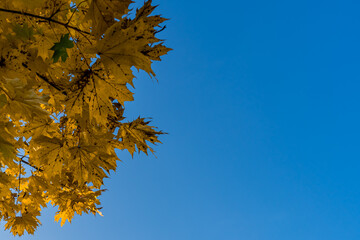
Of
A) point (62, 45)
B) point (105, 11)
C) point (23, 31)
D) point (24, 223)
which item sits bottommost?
point (24, 223)

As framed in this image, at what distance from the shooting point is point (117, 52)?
1450mm

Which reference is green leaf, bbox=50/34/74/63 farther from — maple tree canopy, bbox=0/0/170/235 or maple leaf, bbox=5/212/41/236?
maple leaf, bbox=5/212/41/236

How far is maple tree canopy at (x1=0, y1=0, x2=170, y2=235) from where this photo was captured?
4.85ft

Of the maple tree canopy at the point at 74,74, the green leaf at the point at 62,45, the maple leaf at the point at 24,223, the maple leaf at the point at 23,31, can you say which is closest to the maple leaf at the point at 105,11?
the maple tree canopy at the point at 74,74

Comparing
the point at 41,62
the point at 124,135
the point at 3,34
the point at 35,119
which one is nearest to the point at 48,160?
the point at 35,119

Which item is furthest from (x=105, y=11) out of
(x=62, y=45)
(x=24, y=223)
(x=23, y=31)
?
(x=24, y=223)

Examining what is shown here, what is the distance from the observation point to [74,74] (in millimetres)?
1748

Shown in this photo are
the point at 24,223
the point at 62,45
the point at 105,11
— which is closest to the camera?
the point at 62,45

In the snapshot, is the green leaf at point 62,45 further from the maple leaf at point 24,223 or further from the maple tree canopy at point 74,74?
the maple leaf at point 24,223

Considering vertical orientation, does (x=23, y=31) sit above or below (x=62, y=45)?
above

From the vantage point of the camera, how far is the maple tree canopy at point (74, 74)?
1479 millimetres

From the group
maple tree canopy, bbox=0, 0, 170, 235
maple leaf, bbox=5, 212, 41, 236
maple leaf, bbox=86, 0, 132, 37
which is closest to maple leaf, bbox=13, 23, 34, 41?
maple tree canopy, bbox=0, 0, 170, 235

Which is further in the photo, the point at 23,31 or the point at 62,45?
the point at 23,31

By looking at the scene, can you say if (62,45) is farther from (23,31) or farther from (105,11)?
(23,31)
